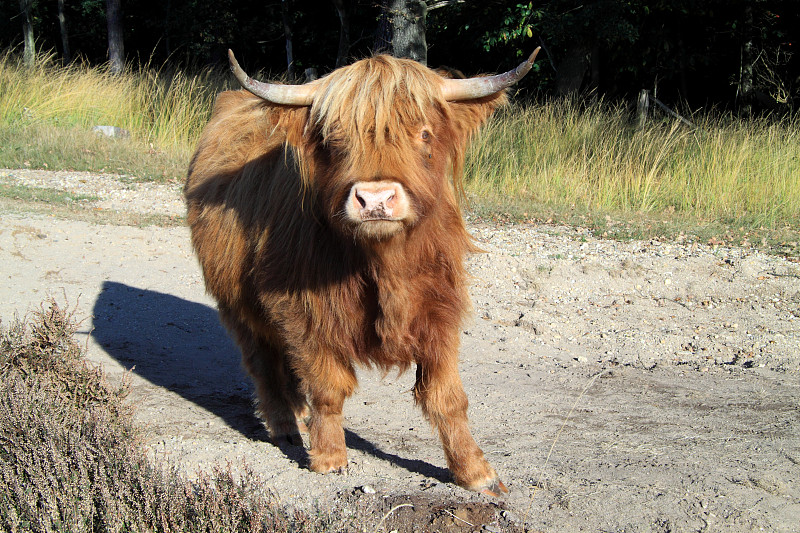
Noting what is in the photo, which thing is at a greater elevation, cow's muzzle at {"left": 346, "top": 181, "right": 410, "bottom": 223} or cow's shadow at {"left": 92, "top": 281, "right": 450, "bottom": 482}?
cow's muzzle at {"left": 346, "top": 181, "right": 410, "bottom": 223}

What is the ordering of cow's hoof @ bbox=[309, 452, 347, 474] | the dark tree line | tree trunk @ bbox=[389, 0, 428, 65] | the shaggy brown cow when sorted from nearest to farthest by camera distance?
1. the shaggy brown cow
2. cow's hoof @ bbox=[309, 452, 347, 474]
3. tree trunk @ bbox=[389, 0, 428, 65]
4. the dark tree line

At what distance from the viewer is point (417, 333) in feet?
10.7

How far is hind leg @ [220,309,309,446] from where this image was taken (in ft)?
13.9

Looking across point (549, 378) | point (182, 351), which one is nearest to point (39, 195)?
point (182, 351)

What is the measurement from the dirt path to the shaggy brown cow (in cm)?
41

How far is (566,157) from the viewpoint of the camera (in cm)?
1103

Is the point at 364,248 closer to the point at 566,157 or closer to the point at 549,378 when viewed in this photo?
the point at 549,378

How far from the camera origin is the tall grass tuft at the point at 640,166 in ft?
30.9

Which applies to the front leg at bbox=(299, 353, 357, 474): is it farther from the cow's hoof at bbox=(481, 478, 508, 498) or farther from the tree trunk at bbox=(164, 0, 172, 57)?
the tree trunk at bbox=(164, 0, 172, 57)

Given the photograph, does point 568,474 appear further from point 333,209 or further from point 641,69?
point 641,69

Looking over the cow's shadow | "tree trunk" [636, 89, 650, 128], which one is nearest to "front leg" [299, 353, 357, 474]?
the cow's shadow

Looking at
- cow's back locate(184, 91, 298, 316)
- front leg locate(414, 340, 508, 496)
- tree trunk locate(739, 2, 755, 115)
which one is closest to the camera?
front leg locate(414, 340, 508, 496)

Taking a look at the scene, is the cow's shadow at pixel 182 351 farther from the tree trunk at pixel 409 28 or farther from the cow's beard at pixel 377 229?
the tree trunk at pixel 409 28

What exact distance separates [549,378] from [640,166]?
6157 mm
